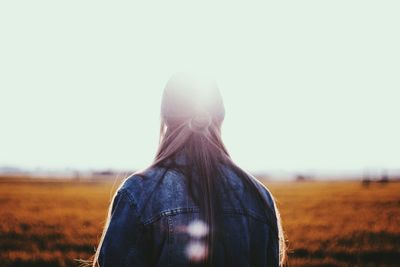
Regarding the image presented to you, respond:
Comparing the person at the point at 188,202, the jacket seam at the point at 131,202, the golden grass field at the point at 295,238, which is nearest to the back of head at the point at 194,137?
the person at the point at 188,202

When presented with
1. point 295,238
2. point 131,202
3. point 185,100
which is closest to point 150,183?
point 131,202

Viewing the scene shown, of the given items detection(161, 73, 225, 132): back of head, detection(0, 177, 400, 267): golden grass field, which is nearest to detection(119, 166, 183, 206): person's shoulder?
detection(161, 73, 225, 132): back of head

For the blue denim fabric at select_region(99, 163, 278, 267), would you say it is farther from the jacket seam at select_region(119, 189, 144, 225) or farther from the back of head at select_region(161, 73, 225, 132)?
the back of head at select_region(161, 73, 225, 132)

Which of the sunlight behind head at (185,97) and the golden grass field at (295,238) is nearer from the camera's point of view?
the sunlight behind head at (185,97)

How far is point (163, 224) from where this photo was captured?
1.68 meters

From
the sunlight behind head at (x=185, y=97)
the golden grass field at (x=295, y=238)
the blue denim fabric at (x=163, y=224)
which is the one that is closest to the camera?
the blue denim fabric at (x=163, y=224)

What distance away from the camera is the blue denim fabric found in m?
1.62

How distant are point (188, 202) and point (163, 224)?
0.14 m

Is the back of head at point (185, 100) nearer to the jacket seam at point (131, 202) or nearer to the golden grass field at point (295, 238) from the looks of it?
the jacket seam at point (131, 202)

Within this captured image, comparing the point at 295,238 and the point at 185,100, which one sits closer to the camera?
the point at 185,100

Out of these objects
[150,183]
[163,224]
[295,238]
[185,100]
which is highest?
[185,100]

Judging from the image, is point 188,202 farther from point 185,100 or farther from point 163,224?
point 185,100

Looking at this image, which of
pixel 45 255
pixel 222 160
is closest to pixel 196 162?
pixel 222 160

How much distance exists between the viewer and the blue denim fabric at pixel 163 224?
5.31ft
